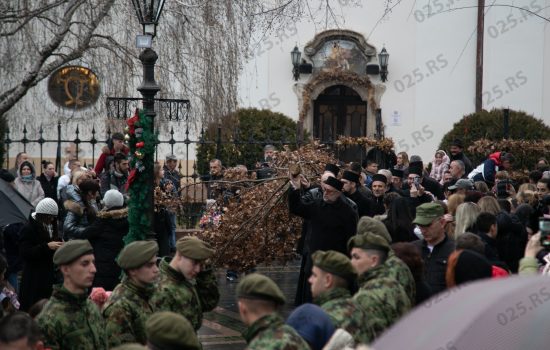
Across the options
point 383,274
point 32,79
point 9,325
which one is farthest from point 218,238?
point 9,325

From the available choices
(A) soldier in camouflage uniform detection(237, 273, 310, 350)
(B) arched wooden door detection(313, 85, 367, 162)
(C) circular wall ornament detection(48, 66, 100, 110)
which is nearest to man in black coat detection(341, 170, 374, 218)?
(A) soldier in camouflage uniform detection(237, 273, 310, 350)

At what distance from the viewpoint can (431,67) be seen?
99.2 feet

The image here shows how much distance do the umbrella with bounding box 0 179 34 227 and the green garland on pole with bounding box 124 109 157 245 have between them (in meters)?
2.32

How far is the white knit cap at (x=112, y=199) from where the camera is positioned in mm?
11328

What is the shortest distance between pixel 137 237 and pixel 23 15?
5.35 metres

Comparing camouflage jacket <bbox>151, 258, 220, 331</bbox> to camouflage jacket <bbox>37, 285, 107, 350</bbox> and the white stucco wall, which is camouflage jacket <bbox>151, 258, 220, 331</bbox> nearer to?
camouflage jacket <bbox>37, 285, 107, 350</bbox>

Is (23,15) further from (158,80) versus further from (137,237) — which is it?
(137,237)

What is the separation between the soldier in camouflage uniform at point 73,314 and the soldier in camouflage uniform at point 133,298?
0.44ft

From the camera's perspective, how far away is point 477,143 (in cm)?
1955

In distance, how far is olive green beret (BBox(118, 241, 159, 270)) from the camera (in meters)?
7.44

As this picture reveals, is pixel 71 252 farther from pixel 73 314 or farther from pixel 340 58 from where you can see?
pixel 340 58

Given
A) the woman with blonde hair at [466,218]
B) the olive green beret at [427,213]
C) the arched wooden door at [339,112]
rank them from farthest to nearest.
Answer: the arched wooden door at [339,112] → the woman with blonde hair at [466,218] → the olive green beret at [427,213]

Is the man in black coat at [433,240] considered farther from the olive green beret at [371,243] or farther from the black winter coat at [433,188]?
the black winter coat at [433,188]

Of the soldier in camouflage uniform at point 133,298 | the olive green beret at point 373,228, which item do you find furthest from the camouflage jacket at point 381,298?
the soldier in camouflage uniform at point 133,298
